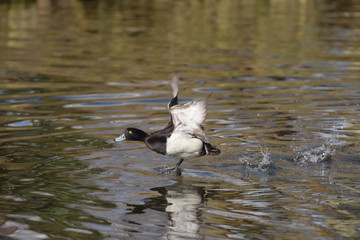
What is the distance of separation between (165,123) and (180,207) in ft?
14.1

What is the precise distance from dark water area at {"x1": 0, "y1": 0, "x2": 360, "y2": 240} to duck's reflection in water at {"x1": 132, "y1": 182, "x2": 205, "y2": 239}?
2cm

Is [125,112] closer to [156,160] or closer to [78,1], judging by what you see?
[156,160]

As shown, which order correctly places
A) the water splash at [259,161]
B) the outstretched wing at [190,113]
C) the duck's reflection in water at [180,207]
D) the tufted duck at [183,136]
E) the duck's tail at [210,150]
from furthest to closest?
the water splash at [259,161] < the duck's tail at [210,150] < the tufted duck at [183,136] < the outstretched wing at [190,113] < the duck's reflection in water at [180,207]

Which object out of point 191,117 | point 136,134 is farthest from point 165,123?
point 191,117

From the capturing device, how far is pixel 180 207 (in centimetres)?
778

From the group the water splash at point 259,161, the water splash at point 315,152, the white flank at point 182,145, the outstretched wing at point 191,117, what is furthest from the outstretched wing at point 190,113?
the water splash at point 315,152

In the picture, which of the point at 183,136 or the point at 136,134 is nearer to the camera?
the point at 183,136

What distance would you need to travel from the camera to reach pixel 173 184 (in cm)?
867

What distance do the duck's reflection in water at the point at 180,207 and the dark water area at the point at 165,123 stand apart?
0.02m

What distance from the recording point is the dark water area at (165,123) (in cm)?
729

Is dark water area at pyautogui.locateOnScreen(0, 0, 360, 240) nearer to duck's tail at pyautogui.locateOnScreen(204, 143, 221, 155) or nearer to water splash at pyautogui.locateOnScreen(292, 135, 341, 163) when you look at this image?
water splash at pyautogui.locateOnScreen(292, 135, 341, 163)

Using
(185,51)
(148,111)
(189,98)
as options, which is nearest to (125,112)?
(148,111)

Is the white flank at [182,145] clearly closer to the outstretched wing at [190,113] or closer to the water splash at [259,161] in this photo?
the outstretched wing at [190,113]

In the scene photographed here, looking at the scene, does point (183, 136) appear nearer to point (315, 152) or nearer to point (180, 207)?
point (180, 207)
